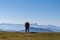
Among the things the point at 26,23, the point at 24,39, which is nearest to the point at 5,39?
the point at 24,39

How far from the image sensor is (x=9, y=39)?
24.4m

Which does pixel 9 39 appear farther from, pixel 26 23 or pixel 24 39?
pixel 26 23

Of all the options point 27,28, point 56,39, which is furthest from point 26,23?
point 56,39

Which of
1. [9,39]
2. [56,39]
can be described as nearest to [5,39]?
[9,39]

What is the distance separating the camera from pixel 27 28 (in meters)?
38.6

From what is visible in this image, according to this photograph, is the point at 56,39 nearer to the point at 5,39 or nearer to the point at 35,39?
the point at 35,39

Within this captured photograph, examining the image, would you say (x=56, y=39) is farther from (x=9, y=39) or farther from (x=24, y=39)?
(x=9, y=39)

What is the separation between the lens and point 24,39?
24312 mm

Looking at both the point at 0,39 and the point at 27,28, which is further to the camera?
the point at 27,28

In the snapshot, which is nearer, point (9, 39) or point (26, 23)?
point (9, 39)

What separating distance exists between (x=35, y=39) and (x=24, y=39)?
1415 millimetres

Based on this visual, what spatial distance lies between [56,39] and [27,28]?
1358 cm

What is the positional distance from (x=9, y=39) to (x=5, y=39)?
0.48 m

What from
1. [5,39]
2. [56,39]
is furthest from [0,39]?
[56,39]
